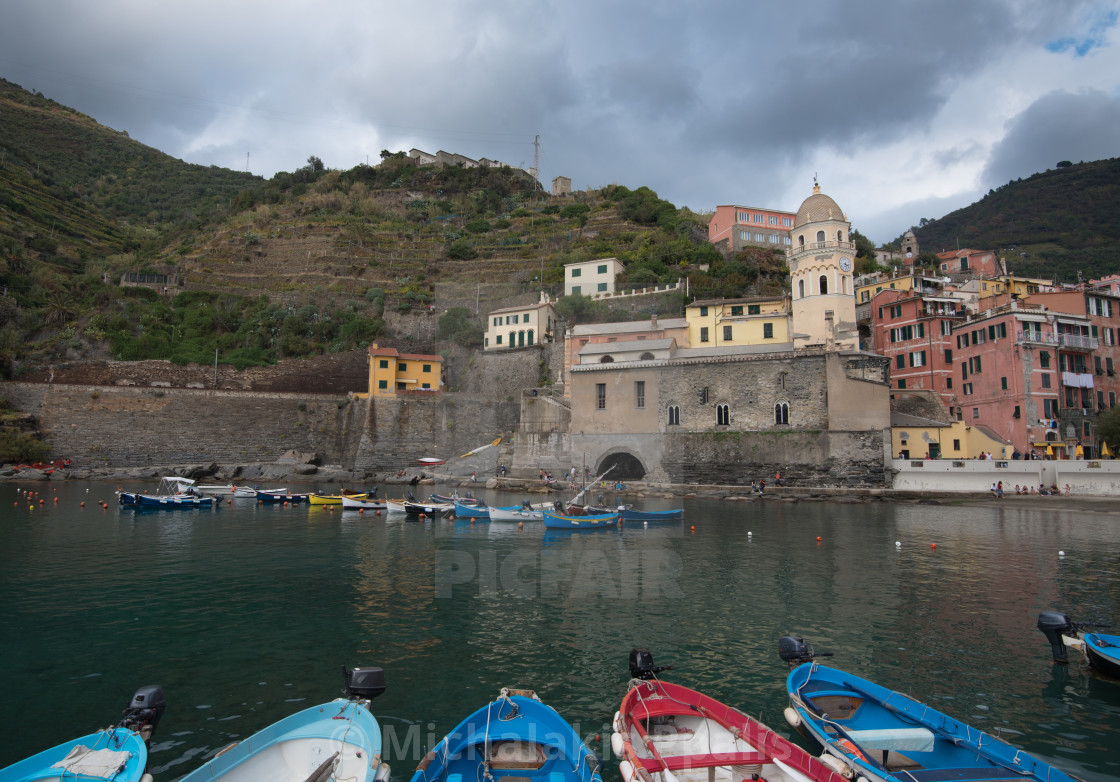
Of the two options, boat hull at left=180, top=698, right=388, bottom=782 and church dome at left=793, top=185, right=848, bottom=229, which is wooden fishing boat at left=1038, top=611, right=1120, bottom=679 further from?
church dome at left=793, top=185, right=848, bottom=229

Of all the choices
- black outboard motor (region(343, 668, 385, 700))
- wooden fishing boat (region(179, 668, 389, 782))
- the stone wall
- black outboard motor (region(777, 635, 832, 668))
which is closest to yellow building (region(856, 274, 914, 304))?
the stone wall

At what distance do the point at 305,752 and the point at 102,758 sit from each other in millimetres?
1646

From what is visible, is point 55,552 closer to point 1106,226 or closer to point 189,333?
point 189,333

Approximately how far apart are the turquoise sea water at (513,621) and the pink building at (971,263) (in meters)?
38.4

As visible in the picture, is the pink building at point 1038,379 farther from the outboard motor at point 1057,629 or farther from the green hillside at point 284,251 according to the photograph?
the outboard motor at point 1057,629

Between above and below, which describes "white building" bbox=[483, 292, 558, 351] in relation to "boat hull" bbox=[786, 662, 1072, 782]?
above

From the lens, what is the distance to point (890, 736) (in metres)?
6.31

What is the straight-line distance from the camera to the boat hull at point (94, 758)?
503 centimetres

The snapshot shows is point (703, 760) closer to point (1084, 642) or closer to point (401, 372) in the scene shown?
point (1084, 642)

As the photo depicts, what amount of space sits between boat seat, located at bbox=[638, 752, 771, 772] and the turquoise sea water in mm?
1065

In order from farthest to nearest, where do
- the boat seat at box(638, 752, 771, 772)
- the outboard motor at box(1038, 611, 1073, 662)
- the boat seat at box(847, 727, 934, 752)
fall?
the outboard motor at box(1038, 611, 1073, 662), the boat seat at box(847, 727, 934, 752), the boat seat at box(638, 752, 771, 772)

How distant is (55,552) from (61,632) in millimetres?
8586

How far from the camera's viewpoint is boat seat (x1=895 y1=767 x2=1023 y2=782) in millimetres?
5441

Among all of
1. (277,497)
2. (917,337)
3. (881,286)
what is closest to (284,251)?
(277,497)
